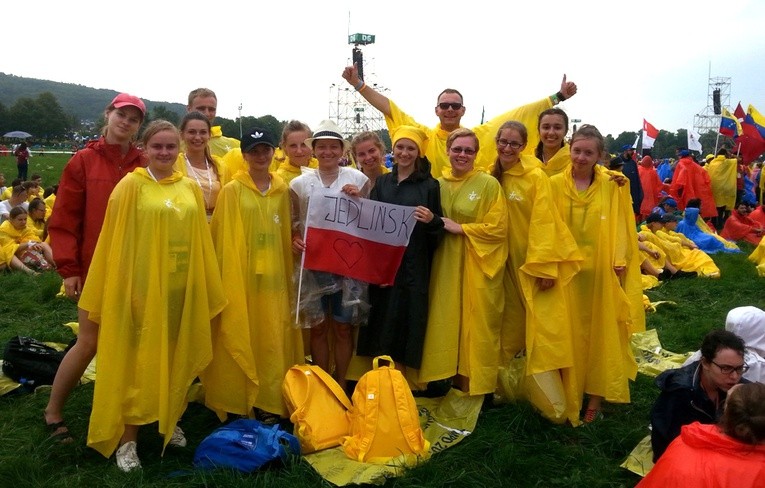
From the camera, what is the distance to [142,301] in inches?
144

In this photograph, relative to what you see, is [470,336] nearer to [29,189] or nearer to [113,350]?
[113,350]

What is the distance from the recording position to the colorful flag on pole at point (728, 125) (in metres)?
18.3

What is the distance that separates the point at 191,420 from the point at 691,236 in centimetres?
1051

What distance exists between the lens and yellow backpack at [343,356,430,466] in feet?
12.5

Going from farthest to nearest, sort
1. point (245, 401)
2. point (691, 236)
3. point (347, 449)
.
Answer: point (691, 236)
point (245, 401)
point (347, 449)

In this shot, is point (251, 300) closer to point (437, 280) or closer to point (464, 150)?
point (437, 280)

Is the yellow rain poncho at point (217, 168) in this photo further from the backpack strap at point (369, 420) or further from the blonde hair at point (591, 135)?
the blonde hair at point (591, 135)

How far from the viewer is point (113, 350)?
3.62 meters

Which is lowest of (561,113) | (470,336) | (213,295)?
(470,336)

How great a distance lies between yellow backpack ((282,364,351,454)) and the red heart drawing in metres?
0.78

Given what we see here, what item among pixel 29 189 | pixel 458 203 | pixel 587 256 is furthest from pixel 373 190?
pixel 29 189

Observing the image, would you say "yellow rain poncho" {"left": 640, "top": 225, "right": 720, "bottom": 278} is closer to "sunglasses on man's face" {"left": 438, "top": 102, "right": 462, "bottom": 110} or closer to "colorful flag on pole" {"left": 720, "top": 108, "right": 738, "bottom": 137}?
"sunglasses on man's face" {"left": 438, "top": 102, "right": 462, "bottom": 110}

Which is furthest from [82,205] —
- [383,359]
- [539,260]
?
[539,260]

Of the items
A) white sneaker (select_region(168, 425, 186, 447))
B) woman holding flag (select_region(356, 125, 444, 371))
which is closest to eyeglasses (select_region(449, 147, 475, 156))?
woman holding flag (select_region(356, 125, 444, 371))
